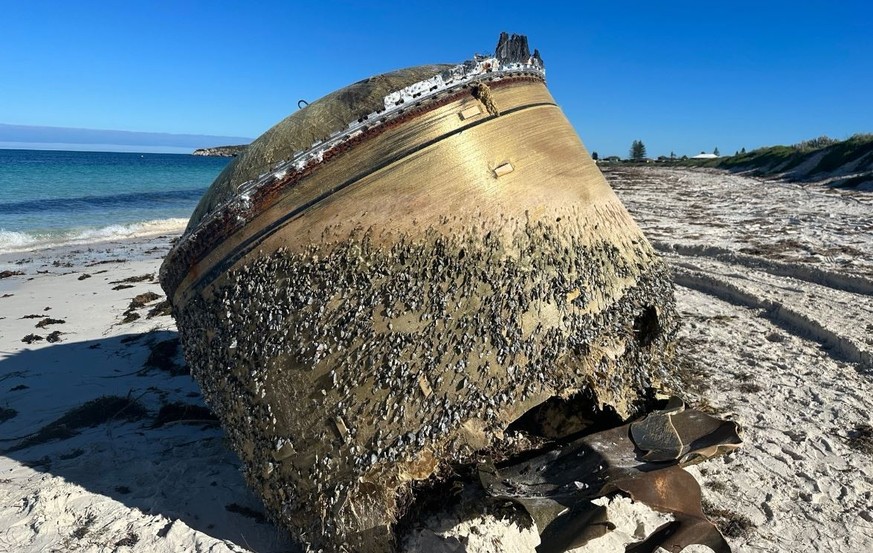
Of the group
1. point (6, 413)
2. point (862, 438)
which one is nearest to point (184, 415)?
point (6, 413)

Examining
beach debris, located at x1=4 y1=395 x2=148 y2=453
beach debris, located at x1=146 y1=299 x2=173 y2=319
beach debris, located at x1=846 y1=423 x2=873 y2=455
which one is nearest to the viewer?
beach debris, located at x1=846 y1=423 x2=873 y2=455

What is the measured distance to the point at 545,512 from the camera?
2.23m

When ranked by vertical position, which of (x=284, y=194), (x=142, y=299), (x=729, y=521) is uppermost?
(x=284, y=194)

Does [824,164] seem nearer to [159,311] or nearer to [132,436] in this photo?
[159,311]

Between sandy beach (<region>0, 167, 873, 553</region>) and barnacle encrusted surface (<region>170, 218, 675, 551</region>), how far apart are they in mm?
457

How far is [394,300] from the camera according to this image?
2.55 metres

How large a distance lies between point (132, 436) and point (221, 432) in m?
0.67

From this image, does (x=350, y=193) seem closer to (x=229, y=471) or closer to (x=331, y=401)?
(x=331, y=401)

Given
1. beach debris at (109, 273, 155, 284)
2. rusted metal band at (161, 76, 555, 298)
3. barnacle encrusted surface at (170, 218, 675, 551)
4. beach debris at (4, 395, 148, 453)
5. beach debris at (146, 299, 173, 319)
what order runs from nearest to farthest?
barnacle encrusted surface at (170, 218, 675, 551), rusted metal band at (161, 76, 555, 298), beach debris at (4, 395, 148, 453), beach debris at (146, 299, 173, 319), beach debris at (109, 273, 155, 284)

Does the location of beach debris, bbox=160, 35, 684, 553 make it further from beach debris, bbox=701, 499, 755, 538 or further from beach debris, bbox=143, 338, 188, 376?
beach debris, bbox=143, 338, 188, 376

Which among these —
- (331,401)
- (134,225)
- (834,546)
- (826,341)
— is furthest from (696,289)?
(134,225)

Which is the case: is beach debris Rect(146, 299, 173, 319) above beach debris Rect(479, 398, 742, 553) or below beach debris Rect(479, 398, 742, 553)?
below

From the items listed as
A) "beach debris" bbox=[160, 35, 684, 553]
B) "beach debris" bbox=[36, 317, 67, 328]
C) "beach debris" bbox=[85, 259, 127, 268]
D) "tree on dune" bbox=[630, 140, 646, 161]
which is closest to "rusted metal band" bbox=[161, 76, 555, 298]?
"beach debris" bbox=[160, 35, 684, 553]

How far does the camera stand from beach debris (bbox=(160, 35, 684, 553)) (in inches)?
98.2
